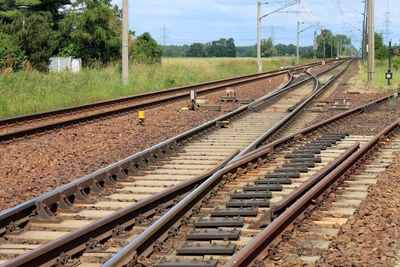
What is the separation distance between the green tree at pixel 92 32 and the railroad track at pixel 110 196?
29255mm

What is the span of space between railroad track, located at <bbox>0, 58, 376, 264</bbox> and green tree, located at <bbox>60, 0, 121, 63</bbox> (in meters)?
29.3

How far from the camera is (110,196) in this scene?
8.44 metres

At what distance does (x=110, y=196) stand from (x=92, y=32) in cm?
3348

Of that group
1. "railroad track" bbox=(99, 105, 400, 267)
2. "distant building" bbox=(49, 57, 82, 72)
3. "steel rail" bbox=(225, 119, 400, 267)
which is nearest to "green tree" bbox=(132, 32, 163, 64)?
"distant building" bbox=(49, 57, 82, 72)

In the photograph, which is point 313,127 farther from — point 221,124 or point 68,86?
point 68,86

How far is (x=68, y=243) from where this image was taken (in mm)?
5785

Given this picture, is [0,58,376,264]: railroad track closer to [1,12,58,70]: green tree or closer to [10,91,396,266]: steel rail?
[10,91,396,266]: steel rail

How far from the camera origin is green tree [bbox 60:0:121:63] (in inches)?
1575

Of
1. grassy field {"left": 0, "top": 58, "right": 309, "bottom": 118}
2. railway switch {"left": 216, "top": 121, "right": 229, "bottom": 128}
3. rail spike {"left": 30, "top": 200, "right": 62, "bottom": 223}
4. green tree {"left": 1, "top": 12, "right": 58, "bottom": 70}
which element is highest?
green tree {"left": 1, "top": 12, "right": 58, "bottom": 70}

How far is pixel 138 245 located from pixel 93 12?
118 ft

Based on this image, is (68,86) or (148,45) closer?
(68,86)

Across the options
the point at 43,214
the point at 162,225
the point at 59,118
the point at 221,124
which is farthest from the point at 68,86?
the point at 162,225

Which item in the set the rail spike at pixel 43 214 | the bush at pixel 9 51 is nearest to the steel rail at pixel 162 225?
the rail spike at pixel 43 214

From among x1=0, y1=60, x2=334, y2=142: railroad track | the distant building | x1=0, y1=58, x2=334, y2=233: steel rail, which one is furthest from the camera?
the distant building
